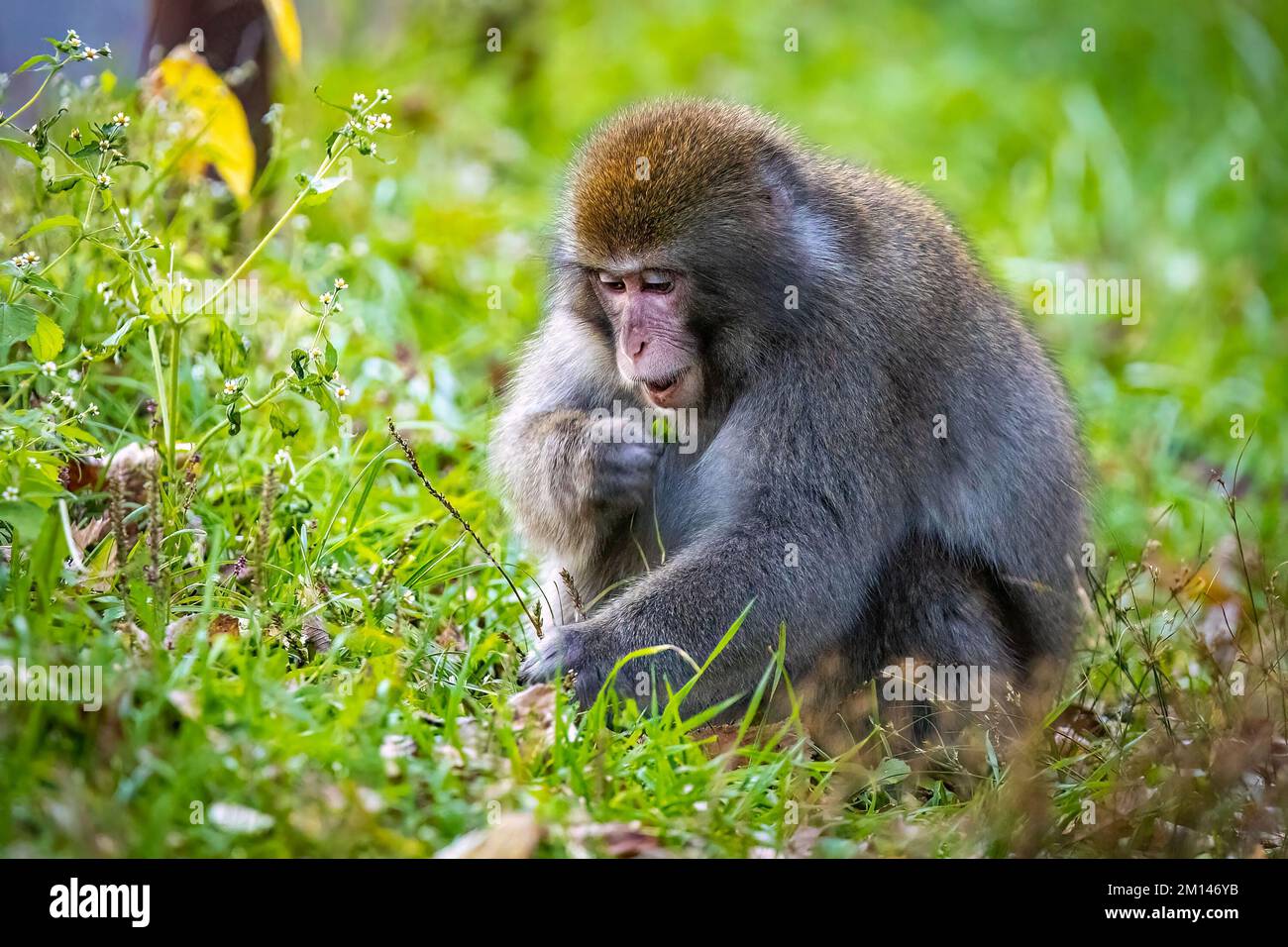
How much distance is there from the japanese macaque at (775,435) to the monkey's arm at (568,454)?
0.01 meters

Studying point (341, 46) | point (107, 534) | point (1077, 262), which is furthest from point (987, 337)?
point (341, 46)

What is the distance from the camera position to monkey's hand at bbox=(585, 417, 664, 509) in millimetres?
5180

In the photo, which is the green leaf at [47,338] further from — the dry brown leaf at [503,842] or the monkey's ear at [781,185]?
the monkey's ear at [781,185]

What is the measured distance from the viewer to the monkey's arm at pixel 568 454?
5203mm

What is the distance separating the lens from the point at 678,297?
193 inches

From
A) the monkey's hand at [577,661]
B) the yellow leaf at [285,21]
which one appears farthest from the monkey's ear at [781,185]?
the yellow leaf at [285,21]

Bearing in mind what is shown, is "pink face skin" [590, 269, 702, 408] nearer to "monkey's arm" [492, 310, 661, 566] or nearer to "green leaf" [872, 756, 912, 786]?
"monkey's arm" [492, 310, 661, 566]

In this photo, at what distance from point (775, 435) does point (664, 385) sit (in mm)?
421

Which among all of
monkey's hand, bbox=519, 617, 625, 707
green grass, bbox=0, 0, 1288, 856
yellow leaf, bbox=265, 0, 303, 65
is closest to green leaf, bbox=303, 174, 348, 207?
green grass, bbox=0, 0, 1288, 856

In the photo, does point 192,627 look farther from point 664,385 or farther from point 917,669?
point 917,669

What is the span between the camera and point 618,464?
17.0ft

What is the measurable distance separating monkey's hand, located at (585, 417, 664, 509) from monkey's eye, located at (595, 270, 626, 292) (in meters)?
0.51

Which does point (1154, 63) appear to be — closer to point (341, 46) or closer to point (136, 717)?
point (341, 46)
